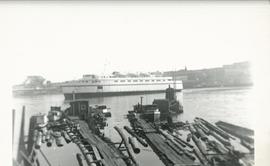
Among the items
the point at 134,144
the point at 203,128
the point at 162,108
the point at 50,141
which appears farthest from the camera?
the point at 162,108

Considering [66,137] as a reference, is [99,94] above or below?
above

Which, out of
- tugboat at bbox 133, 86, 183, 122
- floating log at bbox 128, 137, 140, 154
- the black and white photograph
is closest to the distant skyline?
the black and white photograph

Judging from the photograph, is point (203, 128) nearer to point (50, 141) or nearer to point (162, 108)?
point (162, 108)

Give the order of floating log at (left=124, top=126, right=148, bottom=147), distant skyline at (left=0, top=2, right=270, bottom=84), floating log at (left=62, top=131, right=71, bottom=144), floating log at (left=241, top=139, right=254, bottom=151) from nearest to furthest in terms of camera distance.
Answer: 1. distant skyline at (left=0, top=2, right=270, bottom=84)
2. floating log at (left=241, top=139, right=254, bottom=151)
3. floating log at (left=62, top=131, right=71, bottom=144)
4. floating log at (left=124, top=126, right=148, bottom=147)

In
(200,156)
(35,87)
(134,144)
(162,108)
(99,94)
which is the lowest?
(200,156)

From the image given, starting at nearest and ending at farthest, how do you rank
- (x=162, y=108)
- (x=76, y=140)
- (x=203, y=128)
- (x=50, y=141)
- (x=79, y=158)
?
(x=79, y=158), (x=50, y=141), (x=76, y=140), (x=203, y=128), (x=162, y=108)

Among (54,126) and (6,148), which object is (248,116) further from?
(6,148)

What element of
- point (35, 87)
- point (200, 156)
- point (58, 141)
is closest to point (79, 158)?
point (58, 141)

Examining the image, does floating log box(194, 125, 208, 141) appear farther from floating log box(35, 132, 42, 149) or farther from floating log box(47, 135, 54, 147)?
floating log box(35, 132, 42, 149)
